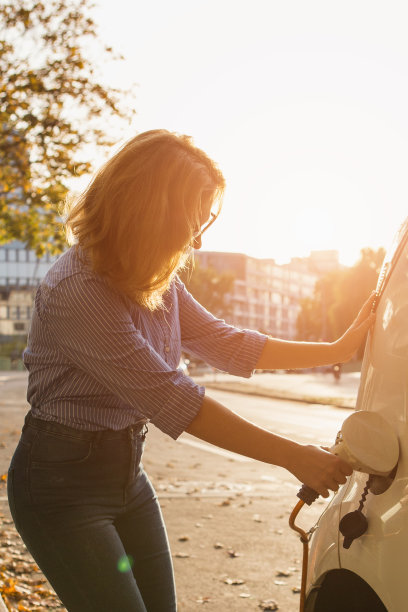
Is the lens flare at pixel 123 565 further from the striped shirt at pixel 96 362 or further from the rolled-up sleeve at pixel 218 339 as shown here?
the rolled-up sleeve at pixel 218 339

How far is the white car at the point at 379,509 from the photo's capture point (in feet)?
6.04

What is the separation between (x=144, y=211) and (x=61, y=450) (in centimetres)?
65

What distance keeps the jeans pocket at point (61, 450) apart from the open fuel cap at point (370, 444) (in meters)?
0.71

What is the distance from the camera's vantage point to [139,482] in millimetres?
2447

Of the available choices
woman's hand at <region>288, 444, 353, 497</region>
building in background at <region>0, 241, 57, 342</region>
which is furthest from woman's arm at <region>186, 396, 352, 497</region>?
building in background at <region>0, 241, 57, 342</region>

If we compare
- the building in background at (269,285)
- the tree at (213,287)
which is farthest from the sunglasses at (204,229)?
the building in background at (269,285)

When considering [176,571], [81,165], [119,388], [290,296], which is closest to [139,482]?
[119,388]

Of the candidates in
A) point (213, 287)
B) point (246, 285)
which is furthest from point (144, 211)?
point (246, 285)

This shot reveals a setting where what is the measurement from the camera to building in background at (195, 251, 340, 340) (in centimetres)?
13888

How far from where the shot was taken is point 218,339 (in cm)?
277

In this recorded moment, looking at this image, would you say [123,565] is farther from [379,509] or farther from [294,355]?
[294,355]

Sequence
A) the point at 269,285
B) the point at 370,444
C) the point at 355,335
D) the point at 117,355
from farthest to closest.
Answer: the point at 269,285 < the point at 355,335 < the point at 117,355 < the point at 370,444

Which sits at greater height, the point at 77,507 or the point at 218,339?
the point at 218,339

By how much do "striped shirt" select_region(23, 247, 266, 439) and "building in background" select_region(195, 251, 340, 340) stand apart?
388 ft
